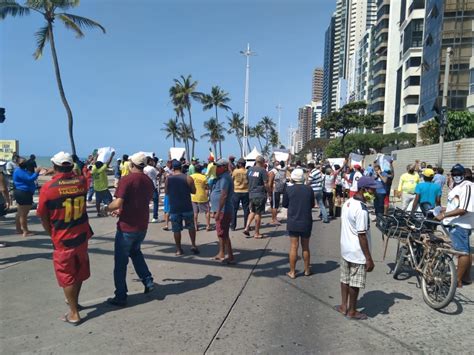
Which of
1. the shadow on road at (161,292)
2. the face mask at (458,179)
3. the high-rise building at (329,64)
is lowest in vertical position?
the shadow on road at (161,292)

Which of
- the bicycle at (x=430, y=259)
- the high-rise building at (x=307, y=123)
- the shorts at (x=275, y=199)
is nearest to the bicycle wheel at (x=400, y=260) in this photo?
the bicycle at (x=430, y=259)

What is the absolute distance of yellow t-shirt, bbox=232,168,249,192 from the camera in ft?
29.4

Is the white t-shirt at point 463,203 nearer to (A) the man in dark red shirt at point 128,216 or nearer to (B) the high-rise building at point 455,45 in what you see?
(A) the man in dark red shirt at point 128,216

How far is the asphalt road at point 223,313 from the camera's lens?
361cm

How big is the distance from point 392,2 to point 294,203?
8937 cm

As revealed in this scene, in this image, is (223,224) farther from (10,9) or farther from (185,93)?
(185,93)

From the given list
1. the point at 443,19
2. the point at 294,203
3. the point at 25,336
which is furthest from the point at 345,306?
the point at 443,19

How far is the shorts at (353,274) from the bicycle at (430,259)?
1132 mm

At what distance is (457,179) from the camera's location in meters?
5.53

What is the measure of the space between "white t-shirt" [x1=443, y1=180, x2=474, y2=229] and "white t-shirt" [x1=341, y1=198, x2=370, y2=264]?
2.12 meters

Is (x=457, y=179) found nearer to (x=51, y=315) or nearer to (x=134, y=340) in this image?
(x=134, y=340)

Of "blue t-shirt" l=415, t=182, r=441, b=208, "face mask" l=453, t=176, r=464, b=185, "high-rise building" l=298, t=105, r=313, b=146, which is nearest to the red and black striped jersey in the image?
"face mask" l=453, t=176, r=464, b=185

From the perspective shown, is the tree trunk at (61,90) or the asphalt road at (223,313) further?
the tree trunk at (61,90)

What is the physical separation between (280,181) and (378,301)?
275 inches
